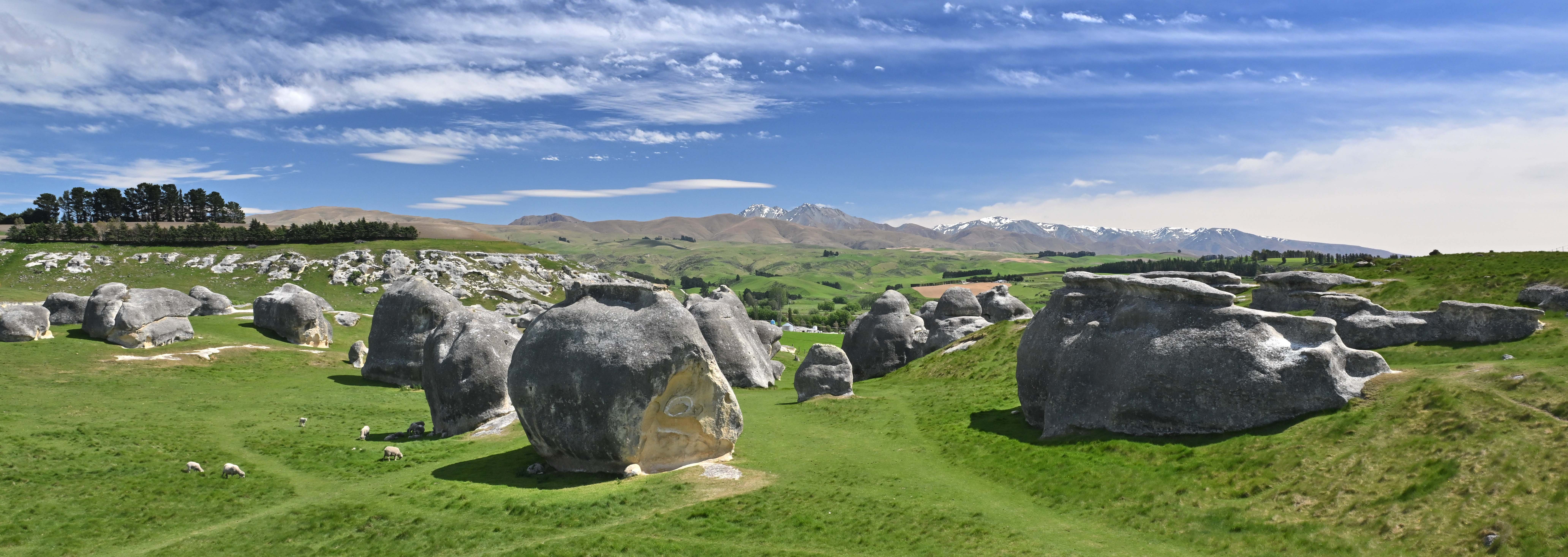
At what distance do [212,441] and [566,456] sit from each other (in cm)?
1638

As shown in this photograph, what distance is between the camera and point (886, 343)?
5972 cm

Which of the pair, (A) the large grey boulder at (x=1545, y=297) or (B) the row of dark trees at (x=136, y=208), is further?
(B) the row of dark trees at (x=136, y=208)

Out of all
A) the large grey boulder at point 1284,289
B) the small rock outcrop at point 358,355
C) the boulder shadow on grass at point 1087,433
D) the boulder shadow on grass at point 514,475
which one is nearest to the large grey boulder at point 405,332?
the small rock outcrop at point 358,355

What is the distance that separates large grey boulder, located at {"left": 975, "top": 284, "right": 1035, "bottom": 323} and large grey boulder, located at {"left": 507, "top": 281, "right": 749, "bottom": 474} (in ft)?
151

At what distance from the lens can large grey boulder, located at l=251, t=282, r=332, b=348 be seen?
6053cm

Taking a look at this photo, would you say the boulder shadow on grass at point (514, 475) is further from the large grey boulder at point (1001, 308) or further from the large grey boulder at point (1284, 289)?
the large grey boulder at point (1001, 308)

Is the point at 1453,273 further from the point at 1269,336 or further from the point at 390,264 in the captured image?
the point at 390,264

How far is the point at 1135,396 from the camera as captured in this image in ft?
84.2

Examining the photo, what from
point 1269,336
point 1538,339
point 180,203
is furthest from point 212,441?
point 180,203

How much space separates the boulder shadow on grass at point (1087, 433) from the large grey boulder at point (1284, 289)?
15736 millimetres

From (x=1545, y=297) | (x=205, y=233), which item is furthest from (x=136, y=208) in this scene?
(x=1545, y=297)

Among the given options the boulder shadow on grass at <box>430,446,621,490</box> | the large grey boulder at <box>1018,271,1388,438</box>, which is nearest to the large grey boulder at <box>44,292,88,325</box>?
the boulder shadow on grass at <box>430,446,621,490</box>

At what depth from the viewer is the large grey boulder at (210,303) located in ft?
236

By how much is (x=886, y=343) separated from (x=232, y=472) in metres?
43.5
